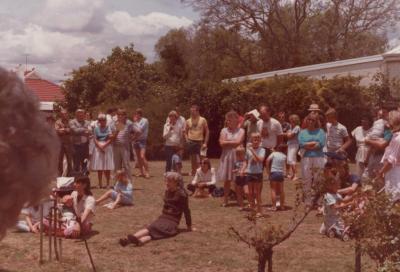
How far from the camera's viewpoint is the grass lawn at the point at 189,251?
6863 mm

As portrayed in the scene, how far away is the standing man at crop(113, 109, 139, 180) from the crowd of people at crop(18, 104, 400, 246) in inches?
0.9

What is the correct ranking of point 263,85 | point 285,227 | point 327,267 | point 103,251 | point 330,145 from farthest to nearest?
point 263,85, point 330,145, point 285,227, point 103,251, point 327,267

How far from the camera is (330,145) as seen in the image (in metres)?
11.2

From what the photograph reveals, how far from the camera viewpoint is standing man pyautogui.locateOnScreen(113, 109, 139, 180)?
13.5 metres

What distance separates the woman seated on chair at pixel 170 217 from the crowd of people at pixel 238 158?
1cm

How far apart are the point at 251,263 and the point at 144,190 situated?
637cm

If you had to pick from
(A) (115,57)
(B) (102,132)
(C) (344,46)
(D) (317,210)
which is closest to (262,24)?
(C) (344,46)

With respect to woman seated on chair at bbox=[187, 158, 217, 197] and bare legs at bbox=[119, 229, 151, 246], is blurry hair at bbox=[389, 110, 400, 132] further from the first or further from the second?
woman seated on chair at bbox=[187, 158, 217, 197]

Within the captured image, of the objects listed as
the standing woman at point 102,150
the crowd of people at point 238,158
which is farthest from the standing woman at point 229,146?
the standing woman at point 102,150

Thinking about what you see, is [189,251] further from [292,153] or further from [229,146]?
[292,153]

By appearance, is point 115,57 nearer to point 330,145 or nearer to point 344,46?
point 344,46

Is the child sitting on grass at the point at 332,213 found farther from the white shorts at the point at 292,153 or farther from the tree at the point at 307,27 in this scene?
the tree at the point at 307,27

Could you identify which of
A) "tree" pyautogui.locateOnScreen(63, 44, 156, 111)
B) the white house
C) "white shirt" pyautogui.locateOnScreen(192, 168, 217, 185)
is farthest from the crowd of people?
"tree" pyautogui.locateOnScreen(63, 44, 156, 111)

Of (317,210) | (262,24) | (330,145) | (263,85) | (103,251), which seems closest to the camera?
(103,251)
